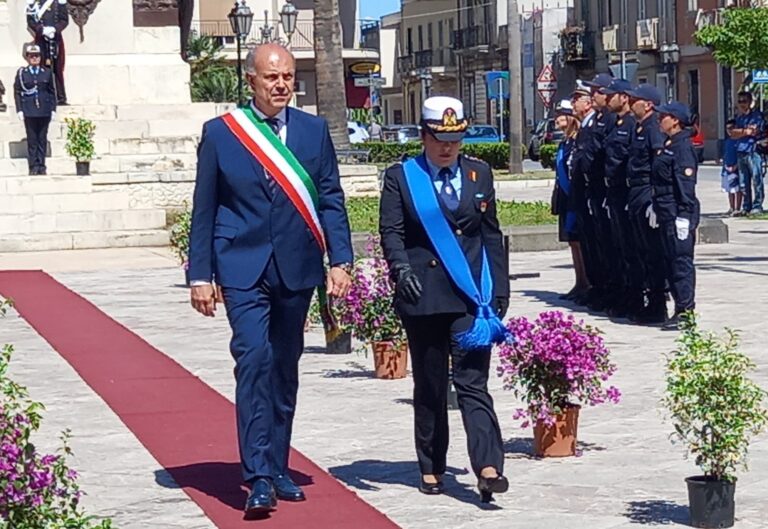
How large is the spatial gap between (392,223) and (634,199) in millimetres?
6526

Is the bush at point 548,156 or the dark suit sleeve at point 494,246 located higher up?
the dark suit sleeve at point 494,246

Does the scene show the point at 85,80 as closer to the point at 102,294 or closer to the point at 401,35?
the point at 102,294

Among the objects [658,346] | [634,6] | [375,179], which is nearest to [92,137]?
[375,179]

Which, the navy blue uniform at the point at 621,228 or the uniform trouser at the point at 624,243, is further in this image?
the uniform trouser at the point at 624,243

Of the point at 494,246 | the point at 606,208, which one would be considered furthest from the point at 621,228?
the point at 494,246

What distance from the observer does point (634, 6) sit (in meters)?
69.4

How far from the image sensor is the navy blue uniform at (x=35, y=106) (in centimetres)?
2542

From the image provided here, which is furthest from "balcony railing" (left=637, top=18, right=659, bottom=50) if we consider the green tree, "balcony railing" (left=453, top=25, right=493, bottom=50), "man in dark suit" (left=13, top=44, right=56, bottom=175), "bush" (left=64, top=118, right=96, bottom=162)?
"bush" (left=64, top=118, right=96, bottom=162)

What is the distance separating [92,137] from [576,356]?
63.5 feet

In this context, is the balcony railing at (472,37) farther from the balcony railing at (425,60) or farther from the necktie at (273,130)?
the necktie at (273,130)

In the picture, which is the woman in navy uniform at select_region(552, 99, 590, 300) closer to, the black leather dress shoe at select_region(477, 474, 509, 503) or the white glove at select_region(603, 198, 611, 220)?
the white glove at select_region(603, 198, 611, 220)

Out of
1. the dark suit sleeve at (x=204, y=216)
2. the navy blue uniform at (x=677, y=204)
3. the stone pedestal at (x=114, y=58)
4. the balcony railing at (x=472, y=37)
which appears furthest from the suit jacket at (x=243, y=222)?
the balcony railing at (x=472, y=37)

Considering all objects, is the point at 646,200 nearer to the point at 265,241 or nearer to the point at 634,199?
the point at 634,199

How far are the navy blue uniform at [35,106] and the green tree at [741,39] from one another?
941cm
